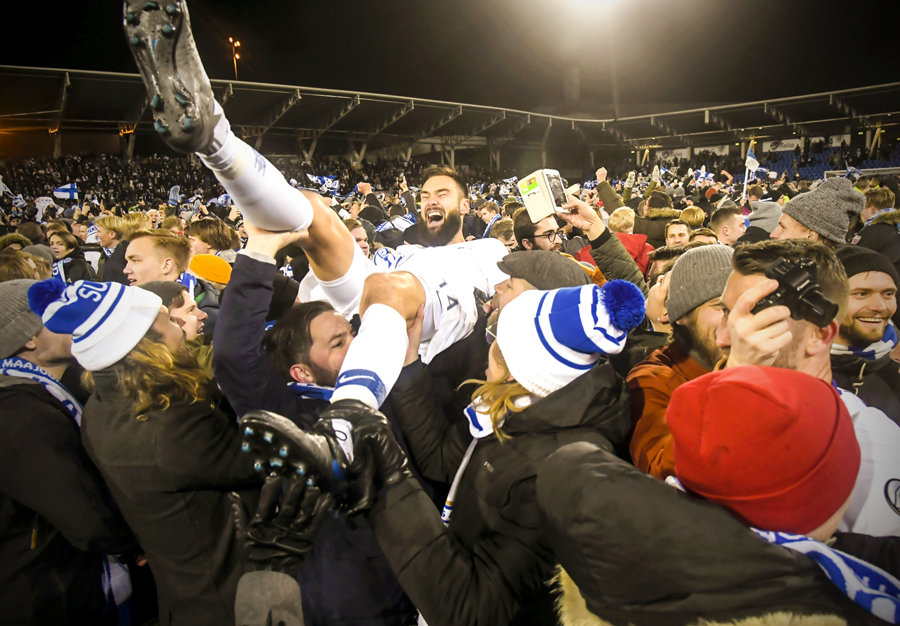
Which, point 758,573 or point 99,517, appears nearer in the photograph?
point 758,573

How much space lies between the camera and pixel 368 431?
1.31 meters

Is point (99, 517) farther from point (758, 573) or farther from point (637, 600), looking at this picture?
point (758, 573)

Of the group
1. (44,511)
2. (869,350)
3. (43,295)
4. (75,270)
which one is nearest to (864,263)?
(869,350)

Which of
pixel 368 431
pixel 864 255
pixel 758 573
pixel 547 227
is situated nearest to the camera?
pixel 758 573

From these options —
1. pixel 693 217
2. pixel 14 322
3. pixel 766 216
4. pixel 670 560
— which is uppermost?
pixel 14 322

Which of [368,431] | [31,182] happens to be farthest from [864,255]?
[31,182]

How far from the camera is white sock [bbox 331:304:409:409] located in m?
1.52

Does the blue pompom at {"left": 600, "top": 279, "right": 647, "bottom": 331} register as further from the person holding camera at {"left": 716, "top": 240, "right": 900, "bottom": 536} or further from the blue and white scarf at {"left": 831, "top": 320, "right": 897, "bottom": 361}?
the blue and white scarf at {"left": 831, "top": 320, "right": 897, "bottom": 361}

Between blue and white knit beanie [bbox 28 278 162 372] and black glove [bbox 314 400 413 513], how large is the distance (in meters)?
0.95

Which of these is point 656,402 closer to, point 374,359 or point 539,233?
point 374,359

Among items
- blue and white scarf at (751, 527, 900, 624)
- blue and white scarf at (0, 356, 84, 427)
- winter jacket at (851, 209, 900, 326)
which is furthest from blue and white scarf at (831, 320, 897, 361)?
blue and white scarf at (0, 356, 84, 427)

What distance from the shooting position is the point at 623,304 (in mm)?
1376

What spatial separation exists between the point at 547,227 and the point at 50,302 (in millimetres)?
3305

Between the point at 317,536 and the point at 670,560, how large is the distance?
4.54ft
